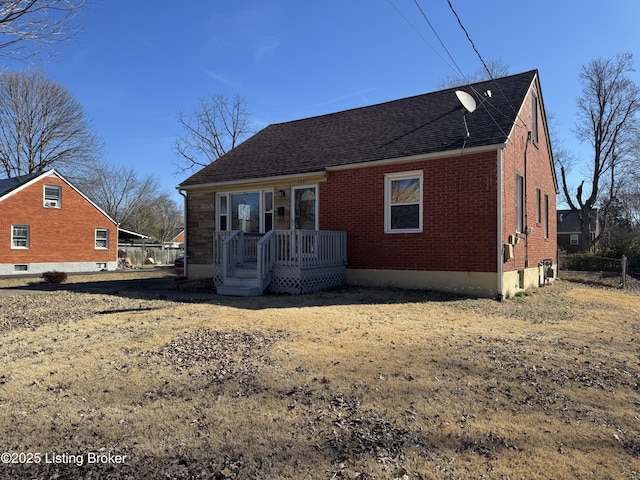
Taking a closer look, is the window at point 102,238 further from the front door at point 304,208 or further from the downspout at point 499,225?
the downspout at point 499,225

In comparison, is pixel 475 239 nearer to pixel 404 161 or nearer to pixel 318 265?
pixel 404 161

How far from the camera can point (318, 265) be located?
36.8ft

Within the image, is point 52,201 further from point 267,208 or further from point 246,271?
point 246,271

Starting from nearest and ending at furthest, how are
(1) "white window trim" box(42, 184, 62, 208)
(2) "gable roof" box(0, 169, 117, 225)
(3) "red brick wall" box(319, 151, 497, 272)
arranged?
(3) "red brick wall" box(319, 151, 497, 272) < (2) "gable roof" box(0, 169, 117, 225) < (1) "white window trim" box(42, 184, 62, 208)

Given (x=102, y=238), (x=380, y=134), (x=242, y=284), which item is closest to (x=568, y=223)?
(x=380, y=134)

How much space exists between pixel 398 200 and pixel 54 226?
24.9 meters

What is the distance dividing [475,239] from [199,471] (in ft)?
29.9

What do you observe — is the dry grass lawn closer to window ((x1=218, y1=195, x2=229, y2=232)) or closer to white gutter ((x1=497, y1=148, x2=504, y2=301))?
white gutter ((x1=497, y1=148, x2=504, y2=301))

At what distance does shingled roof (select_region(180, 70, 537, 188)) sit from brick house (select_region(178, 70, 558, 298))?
0.06 meters

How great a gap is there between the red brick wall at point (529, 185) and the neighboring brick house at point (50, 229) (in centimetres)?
2707

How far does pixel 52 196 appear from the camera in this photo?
2766 centimetres

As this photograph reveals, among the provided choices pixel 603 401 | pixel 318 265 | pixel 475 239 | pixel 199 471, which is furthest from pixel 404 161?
pixel 199 471

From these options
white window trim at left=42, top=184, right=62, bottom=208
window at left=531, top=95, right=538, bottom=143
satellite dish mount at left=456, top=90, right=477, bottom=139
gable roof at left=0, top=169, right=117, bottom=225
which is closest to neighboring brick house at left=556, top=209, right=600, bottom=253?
window at left=531, top=95, right=538, bottom=143

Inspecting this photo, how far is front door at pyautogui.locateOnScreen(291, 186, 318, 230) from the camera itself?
43.7ft
